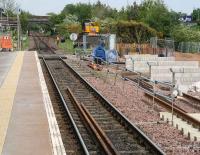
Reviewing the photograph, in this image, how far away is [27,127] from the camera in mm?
13383

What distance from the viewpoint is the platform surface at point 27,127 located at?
10820 mm

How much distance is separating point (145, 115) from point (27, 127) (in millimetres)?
4663

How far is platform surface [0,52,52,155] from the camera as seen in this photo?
10820mm

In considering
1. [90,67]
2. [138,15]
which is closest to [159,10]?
[138,15]

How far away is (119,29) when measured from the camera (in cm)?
6272

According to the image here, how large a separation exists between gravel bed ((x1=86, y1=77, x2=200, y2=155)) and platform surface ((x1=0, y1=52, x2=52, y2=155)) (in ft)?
8.99

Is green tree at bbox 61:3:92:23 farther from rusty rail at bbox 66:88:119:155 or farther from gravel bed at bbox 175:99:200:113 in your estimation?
rusty rail at bbox 66:88:119:155

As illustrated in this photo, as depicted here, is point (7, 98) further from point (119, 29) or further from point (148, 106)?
point (119, 29)

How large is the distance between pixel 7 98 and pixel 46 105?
238 cm

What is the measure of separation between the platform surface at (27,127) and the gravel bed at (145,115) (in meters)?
2.74

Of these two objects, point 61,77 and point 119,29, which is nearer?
point 61,77

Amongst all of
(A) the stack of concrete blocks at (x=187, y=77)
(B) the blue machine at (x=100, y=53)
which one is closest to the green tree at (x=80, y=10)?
(B) the blue machine at (x=100, y=53)

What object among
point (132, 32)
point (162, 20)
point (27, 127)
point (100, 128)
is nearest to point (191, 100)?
point (100, 128)

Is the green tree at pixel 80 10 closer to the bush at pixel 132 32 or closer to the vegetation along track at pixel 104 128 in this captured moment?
the bush at pixel 132 32
